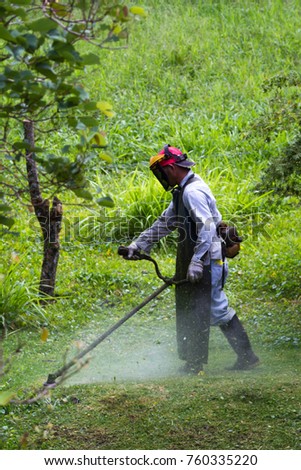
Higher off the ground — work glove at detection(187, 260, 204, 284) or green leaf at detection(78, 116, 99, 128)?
green leaf at detection(78, 116, 99, 128)

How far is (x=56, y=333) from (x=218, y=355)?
1.68m

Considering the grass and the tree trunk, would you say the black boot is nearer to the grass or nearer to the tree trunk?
the grass

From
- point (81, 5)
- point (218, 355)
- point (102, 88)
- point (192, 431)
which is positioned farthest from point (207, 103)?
point (81, 5)

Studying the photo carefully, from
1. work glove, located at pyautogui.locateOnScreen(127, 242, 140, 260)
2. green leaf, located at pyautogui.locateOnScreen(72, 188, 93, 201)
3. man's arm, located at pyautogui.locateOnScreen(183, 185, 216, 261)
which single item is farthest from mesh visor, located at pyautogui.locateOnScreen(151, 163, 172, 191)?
green leaf, located at pyautogui.locateOnScreen(72, 188, 93, 201)

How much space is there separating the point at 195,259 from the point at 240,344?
0.91 metres

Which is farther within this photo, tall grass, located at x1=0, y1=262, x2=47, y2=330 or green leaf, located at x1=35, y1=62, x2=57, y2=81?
tall grass, located at x1=0, y1=262, x2=47, y2=330

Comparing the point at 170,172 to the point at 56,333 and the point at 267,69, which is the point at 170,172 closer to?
the point at 56,333

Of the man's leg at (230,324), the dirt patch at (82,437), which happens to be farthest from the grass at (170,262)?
the man's leg at (230,324)

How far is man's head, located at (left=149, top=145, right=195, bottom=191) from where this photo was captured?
6.28 meters

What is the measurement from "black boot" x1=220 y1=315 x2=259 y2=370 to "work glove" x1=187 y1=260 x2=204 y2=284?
0.66 m

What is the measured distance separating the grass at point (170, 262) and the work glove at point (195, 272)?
0.74m

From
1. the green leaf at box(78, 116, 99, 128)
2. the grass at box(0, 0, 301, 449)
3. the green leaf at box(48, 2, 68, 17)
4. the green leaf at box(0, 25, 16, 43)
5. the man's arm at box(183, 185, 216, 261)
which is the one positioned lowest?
the grass at box(0, 0, 301, 449)

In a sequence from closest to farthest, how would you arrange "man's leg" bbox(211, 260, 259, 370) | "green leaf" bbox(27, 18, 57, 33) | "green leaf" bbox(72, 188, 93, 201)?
"green leaf" bbox(27, 18, 57, 33) < "green leaf" bbox(72, 188, 93, 201) < "man's leg" bbox(211, 260, 259, 370)

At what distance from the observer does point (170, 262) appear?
369 inches
